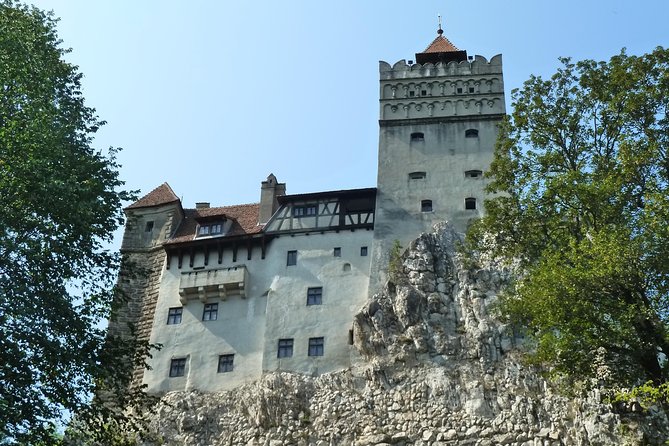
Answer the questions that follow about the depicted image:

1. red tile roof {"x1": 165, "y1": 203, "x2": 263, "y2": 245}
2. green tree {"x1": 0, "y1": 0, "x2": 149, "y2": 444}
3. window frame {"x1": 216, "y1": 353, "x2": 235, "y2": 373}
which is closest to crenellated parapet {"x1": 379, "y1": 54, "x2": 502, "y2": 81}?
red tile roof {"x1": 165, "y1": 203, "x2": 263, "y2": 245}

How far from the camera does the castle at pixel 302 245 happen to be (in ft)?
104

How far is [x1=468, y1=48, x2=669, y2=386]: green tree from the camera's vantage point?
1633cm

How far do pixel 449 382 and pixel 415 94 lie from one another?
15.7 meters

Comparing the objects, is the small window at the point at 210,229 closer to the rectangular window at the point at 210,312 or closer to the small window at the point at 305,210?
the small window at the point at 305,210

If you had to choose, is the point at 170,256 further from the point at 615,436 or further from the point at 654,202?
the point at 654,202

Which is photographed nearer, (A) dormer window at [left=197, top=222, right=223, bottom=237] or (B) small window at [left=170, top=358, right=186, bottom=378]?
(B) small window at [left=170, top=358, right=186, bottom=378]

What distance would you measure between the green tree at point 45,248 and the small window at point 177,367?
1345cm

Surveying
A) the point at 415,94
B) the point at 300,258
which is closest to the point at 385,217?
the point at 300,258

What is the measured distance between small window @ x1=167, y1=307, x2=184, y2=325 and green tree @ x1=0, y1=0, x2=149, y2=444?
47.2 feet

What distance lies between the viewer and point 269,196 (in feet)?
123

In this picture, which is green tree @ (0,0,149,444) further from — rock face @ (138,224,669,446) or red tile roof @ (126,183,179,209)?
red tile roof @ (126,183,179,209)

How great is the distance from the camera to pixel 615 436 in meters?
24.7

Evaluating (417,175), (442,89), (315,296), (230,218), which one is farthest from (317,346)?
(442,89)

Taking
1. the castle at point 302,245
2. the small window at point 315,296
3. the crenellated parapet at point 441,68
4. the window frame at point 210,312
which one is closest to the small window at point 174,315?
the castle at point 302,245
